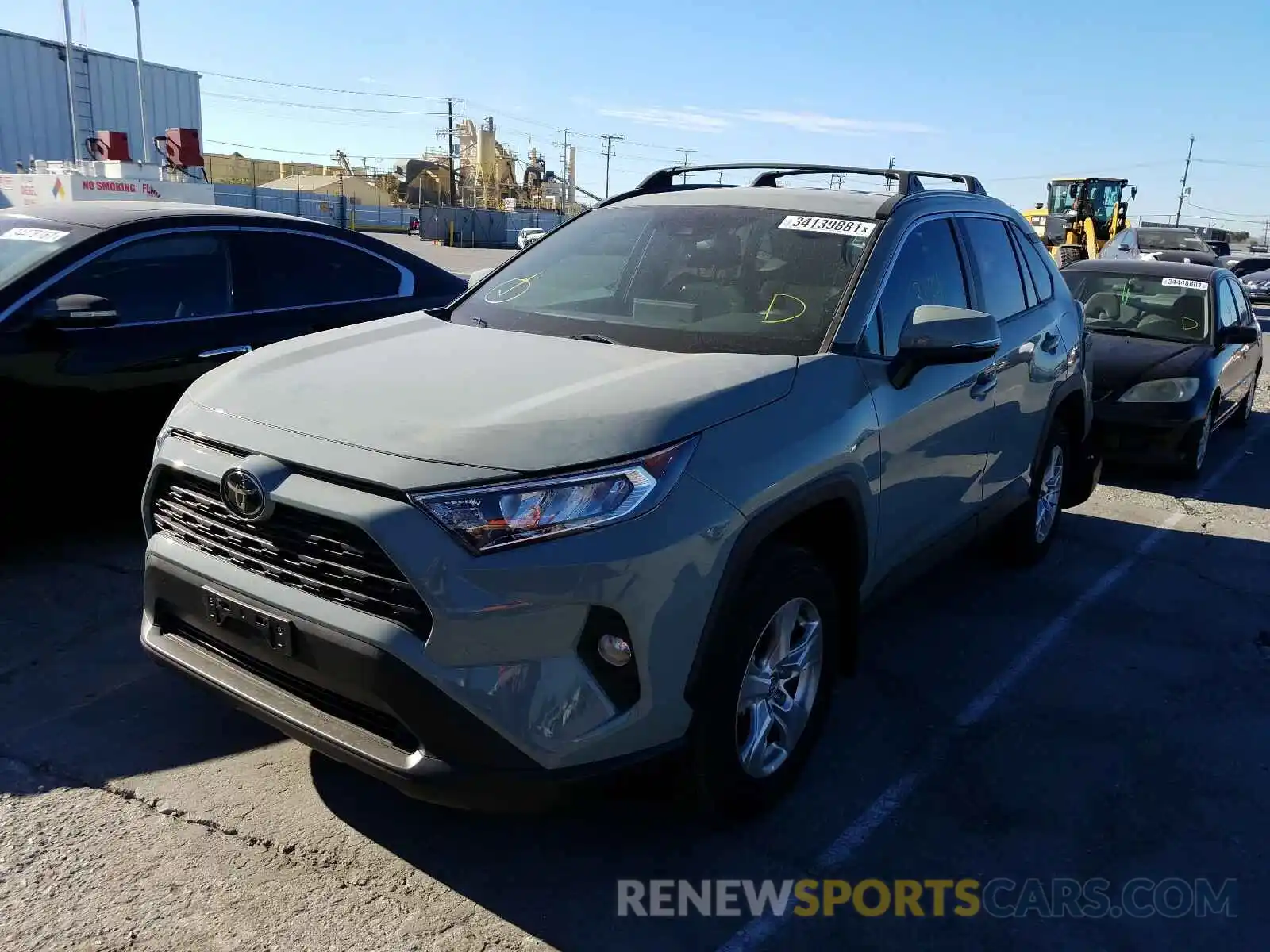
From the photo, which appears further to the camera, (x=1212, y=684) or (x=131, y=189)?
(x=131, y=189)

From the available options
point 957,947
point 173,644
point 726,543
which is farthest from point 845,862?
point 173,644

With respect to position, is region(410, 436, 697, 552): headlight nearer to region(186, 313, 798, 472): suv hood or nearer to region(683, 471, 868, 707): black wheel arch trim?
region(186, 313, 798, 472): suv hood

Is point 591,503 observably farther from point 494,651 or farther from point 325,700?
point 325,700

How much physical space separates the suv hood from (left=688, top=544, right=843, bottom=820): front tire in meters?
0.50

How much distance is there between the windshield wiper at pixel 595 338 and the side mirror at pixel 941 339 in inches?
37.2

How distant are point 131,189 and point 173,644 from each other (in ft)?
76.3

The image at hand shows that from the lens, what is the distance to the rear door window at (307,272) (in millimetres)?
5355

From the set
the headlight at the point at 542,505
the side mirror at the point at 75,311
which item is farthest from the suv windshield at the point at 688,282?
the side mirror at the point at 75,311

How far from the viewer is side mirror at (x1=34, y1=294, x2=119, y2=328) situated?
4.41m

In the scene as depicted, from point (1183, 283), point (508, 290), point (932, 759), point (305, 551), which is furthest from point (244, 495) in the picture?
point (1183, 283)

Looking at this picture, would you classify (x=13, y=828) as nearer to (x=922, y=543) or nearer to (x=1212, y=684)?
(x=922, y=543)

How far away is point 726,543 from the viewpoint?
2525 mm

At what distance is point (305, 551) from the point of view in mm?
2428

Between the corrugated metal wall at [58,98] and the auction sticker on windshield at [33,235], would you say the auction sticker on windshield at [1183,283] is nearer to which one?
the auction sticker on windshield at [33,235]
